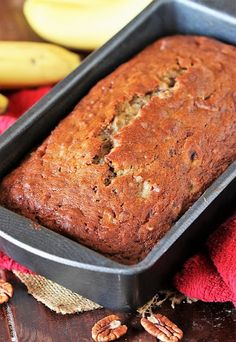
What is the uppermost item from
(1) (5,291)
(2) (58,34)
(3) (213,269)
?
(3) (213,269)

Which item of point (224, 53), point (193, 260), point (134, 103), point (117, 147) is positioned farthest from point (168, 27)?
point (193, 260)

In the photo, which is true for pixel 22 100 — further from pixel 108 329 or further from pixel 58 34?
pixel 108 329

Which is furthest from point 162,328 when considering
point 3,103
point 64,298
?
point 3,103

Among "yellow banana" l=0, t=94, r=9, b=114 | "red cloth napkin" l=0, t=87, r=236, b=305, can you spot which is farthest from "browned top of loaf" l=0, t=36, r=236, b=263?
"yellow banana" l=0, t=94, r=9, b=114

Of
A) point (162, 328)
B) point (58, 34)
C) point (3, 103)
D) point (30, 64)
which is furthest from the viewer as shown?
point (58, 34)

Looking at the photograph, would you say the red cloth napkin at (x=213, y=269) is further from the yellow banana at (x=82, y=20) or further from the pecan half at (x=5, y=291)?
the yellow banana at (x=82, y=20)

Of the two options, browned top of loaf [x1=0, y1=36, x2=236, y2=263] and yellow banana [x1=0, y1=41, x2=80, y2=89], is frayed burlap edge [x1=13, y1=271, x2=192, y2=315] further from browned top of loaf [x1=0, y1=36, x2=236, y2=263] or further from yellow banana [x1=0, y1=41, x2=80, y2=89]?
yellow banana [x1=0, y1=41, x2=80, y2=89]
